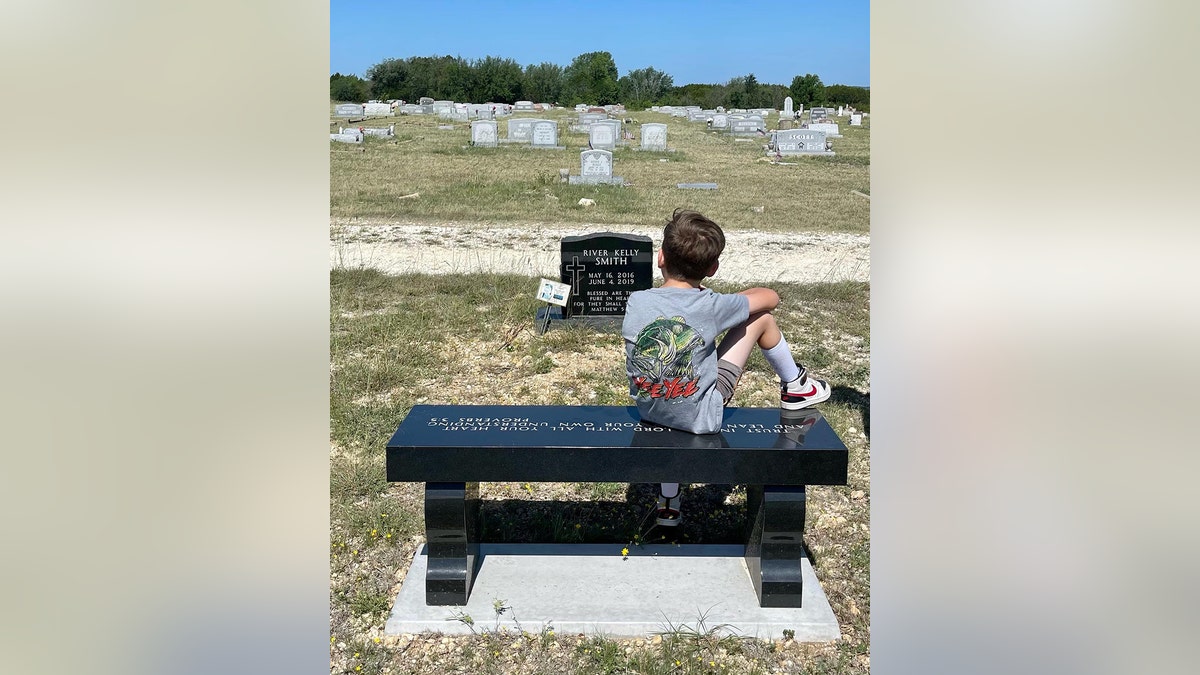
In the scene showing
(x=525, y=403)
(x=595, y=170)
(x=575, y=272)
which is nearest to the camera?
(x=525, y=403)

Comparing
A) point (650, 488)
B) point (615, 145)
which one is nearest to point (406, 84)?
point (615, 145)

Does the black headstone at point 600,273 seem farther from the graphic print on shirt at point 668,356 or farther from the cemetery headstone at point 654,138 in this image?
the cemetery headstone at point 654,138

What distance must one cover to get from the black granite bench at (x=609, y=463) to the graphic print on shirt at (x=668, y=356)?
0.20 m

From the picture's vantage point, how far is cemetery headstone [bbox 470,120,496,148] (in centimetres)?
2144

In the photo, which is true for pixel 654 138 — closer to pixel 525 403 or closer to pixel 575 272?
pixel 575 272

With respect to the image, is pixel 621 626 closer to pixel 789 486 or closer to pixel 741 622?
pixel 741 622

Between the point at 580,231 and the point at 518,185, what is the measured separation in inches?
152

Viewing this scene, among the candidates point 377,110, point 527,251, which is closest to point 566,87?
point 377,110

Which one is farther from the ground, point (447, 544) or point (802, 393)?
point (802, 393)

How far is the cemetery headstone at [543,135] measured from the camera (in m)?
21.5

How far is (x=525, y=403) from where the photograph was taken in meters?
5.82

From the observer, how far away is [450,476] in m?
3.17

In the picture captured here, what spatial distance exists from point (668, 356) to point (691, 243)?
16.0 inches

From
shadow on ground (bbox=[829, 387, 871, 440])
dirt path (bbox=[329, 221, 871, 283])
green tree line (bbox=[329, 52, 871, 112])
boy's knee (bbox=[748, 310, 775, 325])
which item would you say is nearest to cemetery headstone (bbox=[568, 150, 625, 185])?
dirt path (bbox=[329, 221, 871, 283])
